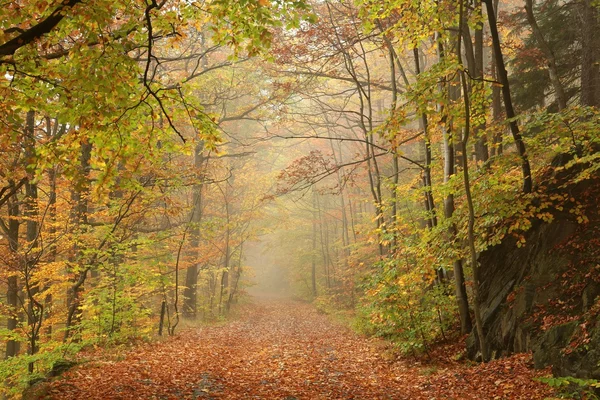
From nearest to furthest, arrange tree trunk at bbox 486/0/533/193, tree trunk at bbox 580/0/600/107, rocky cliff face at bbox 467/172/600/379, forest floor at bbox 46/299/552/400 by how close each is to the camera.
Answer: rocky cliff face at bbox 467/172/600/379
forest floor at bbox 46/299/552/400
tree trunk at bbox 486/0/533/193
tree trunk at bbox 580/0/600/107

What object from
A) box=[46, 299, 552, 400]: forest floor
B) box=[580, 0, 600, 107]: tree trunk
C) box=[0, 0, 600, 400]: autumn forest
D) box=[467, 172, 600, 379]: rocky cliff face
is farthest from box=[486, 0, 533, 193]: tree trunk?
box=[580, 0, 600, 107]: tree trunk

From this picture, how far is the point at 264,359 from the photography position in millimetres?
10133

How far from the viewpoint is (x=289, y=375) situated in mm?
8133

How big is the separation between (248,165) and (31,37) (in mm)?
22537

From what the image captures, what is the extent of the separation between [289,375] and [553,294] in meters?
5.10

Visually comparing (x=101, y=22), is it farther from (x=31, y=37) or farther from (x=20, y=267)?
(x=20, y=267)

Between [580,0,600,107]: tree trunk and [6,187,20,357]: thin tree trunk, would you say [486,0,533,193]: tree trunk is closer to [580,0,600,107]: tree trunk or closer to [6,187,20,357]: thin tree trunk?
[580,0,600,107]: tree trunk

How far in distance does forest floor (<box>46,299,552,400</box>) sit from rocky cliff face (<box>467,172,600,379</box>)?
457mm

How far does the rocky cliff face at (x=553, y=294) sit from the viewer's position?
529cm

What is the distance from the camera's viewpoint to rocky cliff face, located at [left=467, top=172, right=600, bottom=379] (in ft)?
17.3

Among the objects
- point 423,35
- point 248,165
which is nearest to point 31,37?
point 423,35

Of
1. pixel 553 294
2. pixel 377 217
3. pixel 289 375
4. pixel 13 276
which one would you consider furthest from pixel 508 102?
pixel 13 276

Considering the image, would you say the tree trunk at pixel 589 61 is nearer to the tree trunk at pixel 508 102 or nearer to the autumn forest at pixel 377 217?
the autumn forest at pixel 377 217

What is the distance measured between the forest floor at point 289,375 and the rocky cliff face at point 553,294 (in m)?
0.46
